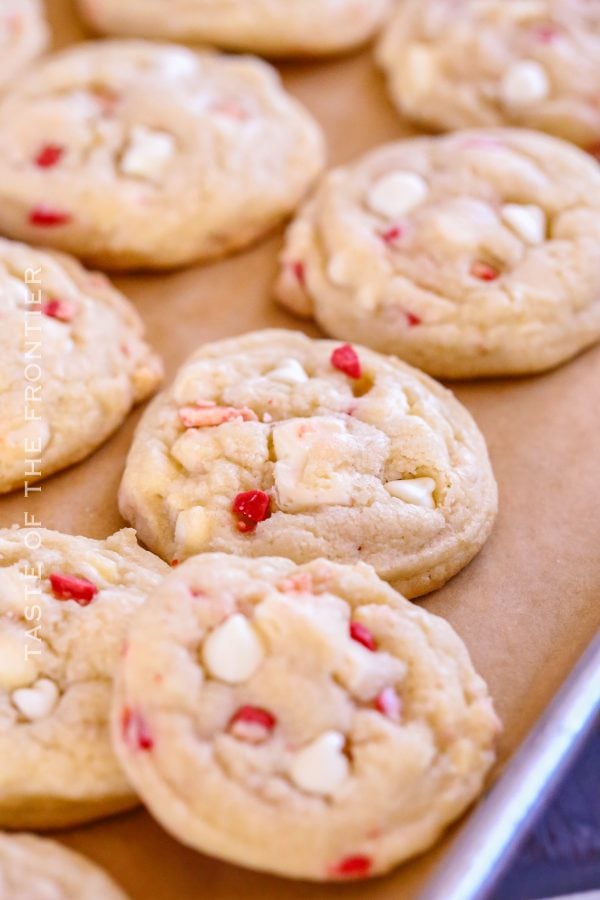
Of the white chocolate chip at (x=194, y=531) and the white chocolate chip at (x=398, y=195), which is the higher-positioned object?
the white chocolate chip at (x=398, y=195)

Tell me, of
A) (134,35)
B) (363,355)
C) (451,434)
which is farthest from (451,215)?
(134,35)

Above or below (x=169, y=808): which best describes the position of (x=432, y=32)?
above

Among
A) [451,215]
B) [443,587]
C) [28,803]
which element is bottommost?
[28,803]

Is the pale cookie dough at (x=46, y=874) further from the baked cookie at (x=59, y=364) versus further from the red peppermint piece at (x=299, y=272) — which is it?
the red peppermint piece at (x=299, y=272)

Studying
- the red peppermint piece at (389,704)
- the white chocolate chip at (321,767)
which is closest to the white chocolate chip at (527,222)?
the red peppermint piece at (389,704)

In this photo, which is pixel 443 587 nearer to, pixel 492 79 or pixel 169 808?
pixel 169 808

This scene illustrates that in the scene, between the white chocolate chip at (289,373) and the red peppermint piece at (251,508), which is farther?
the white chocolate chip at (289,373)
